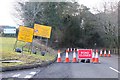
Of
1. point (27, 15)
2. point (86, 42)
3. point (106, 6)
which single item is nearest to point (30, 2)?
point (27, 15)

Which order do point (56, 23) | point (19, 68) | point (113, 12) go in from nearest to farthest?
point (19, 68) < point (56, 23) < point (113, 12)

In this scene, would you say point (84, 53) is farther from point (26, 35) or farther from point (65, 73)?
point (65, 73)

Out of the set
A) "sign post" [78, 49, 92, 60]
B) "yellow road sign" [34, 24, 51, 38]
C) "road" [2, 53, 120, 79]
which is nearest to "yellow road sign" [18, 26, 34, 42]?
"sign post" [78, 49, 92, 60]

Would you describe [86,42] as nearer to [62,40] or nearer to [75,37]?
[75,37]

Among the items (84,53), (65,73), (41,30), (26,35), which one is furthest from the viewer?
(41,30)

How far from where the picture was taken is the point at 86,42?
79.8 m

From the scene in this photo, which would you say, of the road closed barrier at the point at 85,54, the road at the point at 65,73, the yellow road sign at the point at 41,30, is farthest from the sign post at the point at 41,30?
the road at the point at 65,73

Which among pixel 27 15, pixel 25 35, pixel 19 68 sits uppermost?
pixel 27 15

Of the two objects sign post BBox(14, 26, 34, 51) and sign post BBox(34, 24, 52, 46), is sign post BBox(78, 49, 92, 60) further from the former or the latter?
sign post BBox(34, 24, 52, 46)

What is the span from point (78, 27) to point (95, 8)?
29.3 feet

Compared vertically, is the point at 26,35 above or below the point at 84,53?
above

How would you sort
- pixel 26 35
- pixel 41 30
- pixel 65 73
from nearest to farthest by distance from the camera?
pixel 65 73
pixel 26 35
pixel 41 30

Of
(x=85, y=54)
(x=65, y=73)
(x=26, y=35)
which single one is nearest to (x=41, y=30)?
(x=26, y=35)

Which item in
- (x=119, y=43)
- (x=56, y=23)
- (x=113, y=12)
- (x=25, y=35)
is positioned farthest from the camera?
(x=119, y=43)
